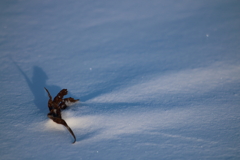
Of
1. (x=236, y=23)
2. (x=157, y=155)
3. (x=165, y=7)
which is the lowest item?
(x=157, y=155)

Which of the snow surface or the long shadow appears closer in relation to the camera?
the snow surface

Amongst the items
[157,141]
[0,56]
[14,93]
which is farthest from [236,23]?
[0,56]

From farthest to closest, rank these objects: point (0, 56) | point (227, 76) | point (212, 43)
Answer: point (212, 43)
point (0, 56)
point (227, 76)

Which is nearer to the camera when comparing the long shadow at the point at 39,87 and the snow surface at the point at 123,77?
the snow surface at the point at 123,77

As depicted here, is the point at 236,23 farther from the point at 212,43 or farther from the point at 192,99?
the point at 192,99

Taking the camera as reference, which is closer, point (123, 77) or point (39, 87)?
point (39, 87)
